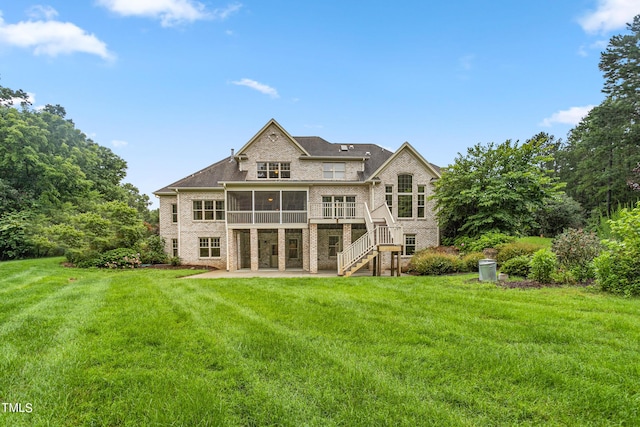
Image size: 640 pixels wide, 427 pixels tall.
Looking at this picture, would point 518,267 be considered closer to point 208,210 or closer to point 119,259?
point 208,210

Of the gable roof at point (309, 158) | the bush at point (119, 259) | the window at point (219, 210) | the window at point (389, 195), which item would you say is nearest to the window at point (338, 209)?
the gable roof at point (309, 158)

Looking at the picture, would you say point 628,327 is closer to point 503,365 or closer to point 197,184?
point 503,365

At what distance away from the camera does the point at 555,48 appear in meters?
14.1

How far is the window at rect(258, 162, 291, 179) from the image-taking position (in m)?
18.8

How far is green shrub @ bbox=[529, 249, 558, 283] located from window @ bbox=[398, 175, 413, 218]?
956 cm

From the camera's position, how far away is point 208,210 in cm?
1927

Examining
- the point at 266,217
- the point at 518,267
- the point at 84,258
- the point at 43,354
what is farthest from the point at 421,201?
the point at 84,258

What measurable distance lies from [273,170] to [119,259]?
1026 centimetres

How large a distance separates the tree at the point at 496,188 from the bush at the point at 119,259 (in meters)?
18.0

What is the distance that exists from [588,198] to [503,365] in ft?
139

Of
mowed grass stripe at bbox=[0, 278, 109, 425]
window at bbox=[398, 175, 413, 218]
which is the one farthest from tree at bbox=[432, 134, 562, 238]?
mowed grass stripe at bbox=[0, 278, 109, 425]

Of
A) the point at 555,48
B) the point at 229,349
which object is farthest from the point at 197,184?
the point at 555,48

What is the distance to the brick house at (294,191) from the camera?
57.5 ft

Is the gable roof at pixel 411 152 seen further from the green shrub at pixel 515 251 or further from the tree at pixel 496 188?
the green shrub at pixel 515 251
